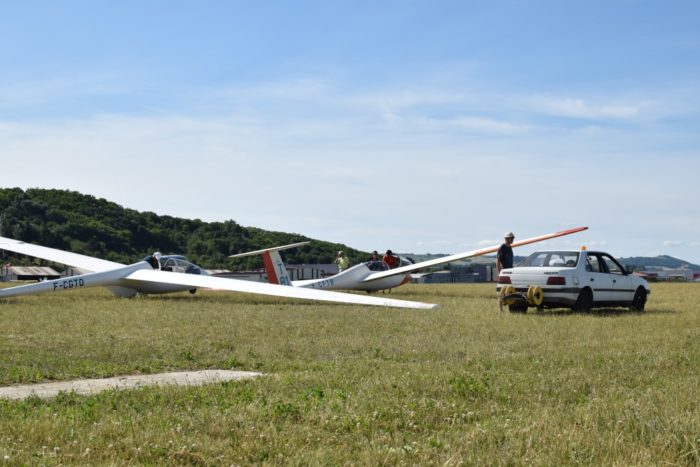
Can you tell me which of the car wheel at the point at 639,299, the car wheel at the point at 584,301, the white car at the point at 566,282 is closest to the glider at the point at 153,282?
the white car at the point at 566,282

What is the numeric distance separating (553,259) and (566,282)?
0.89 meters

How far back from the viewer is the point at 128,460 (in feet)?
16.1

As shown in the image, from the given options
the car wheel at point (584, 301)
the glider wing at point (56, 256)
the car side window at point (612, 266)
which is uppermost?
the glider wing at point (56, 256)

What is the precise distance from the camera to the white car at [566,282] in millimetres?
17141

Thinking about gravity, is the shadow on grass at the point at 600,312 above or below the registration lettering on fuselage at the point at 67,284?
below

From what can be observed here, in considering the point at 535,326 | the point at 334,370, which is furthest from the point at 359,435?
the point at 535,326

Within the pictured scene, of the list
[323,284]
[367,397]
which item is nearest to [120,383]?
[367,397]

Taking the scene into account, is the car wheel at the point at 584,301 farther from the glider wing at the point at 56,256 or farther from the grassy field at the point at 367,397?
the glider wing at the point at 56,256

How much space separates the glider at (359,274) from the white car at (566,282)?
282 inches

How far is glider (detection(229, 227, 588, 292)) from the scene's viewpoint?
27.1 metres

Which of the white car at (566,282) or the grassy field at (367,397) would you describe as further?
the white car at (566,282)

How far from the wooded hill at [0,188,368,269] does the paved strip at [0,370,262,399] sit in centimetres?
7616

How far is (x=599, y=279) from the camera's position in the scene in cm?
1791

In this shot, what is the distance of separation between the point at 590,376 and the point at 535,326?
601 centimetres
